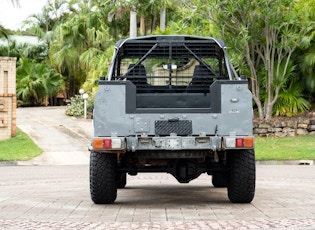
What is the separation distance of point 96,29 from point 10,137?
18.7m

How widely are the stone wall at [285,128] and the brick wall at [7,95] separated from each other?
362 inches

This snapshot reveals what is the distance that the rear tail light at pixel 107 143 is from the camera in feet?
32.3

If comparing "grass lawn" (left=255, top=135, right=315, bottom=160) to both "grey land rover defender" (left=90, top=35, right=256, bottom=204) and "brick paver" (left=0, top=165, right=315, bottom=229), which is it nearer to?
"brick paver" (left=0, top=165, right=315, bottom=229)

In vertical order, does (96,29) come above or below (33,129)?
above

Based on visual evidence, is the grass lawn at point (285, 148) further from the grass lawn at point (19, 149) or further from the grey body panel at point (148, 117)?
the grey body panel at point (148, 117)

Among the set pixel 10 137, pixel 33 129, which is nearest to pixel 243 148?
pixel 10 137

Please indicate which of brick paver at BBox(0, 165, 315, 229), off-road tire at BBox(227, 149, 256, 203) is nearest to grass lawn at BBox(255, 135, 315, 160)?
brick paver at BBox(0, 165, 315, 229)

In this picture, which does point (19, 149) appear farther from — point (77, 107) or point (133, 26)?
point (133, 26)

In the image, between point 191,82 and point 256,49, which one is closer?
point 191,82

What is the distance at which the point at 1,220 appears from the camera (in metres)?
8.82

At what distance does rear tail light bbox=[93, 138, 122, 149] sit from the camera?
984 centimetres

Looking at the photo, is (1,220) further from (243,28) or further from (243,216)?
(243,28)

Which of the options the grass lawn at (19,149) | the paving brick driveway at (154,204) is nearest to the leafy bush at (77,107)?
the grass lawn at (19,149)

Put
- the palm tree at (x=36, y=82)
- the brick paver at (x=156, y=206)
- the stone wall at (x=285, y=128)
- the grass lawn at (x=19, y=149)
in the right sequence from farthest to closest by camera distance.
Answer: the palm tree at (x=36, y=82), the stone wall at (x=285, y=128), the grass lawn at (x=19, y=149), the brick paver at (x=156, y=206)
